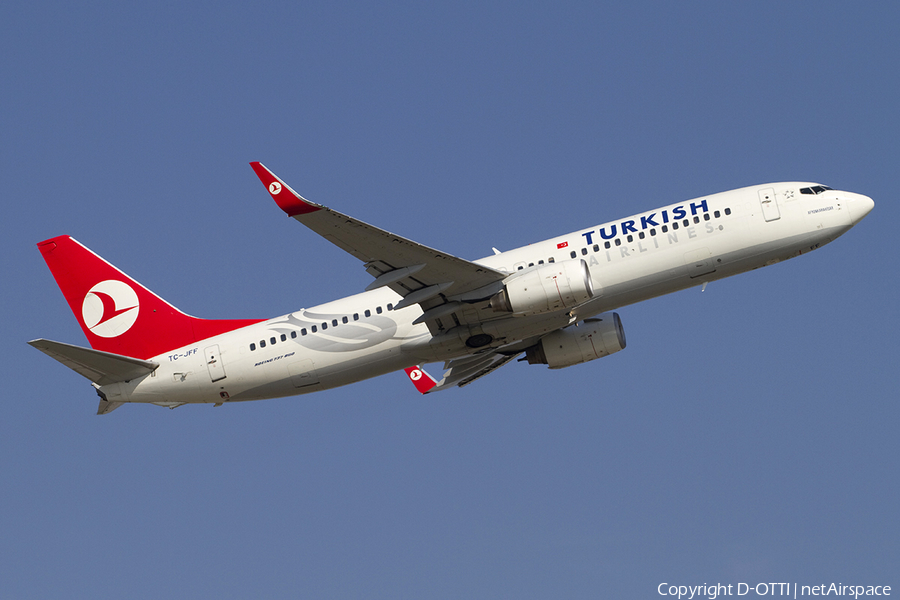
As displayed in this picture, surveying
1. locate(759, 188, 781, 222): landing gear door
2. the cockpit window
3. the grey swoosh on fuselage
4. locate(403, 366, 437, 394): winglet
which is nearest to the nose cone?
the cockpit window

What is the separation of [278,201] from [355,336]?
31.3 feet

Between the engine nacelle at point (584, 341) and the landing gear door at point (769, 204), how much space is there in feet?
26.4

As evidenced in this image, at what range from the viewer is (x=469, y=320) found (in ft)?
130

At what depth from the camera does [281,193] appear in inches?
1293

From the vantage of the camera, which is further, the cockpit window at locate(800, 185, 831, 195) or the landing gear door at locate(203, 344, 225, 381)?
the landing gear door at locate(203, 344, 225, 381)

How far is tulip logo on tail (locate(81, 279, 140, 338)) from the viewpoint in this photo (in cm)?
4406

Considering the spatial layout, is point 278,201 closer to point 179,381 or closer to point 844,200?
point 179,381

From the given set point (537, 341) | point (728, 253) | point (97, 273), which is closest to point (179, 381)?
point (97, 273)

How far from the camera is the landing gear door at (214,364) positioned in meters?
41.7

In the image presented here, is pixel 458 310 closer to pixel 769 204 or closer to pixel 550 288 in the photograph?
pixel 550 288

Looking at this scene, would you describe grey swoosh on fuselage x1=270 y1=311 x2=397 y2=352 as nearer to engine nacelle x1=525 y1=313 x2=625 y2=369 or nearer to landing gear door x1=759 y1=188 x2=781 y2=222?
engine nacelle x1=525 y1=313 x2=625 y2=369

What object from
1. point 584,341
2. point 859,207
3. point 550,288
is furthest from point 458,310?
point 859,207

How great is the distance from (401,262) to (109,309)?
15.6m

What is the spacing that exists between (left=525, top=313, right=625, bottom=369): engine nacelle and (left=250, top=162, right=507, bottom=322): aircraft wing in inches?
260
